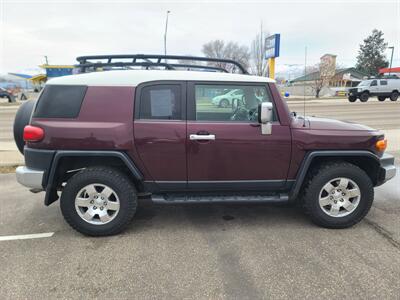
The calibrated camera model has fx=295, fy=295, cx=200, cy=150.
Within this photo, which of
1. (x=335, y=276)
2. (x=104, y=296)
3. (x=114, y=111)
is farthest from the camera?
(x=114, y=111)

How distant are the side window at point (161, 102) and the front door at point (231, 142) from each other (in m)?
0.14

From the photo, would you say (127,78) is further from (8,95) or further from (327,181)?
(8,95)

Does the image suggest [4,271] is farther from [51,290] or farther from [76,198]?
[76,198]

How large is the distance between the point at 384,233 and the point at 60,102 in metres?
3.87

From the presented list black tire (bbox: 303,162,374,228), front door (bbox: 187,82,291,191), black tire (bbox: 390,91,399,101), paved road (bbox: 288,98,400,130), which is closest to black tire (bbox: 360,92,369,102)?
black tire (bbox: 390,91,399,101)

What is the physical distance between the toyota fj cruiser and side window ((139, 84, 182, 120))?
0.04ft

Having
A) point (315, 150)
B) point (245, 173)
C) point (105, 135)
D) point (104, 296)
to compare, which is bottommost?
point (104, 296)

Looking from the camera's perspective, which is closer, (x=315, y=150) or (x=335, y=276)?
(x=335, y=276)

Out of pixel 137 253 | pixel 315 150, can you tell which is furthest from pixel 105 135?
pixel 315 150

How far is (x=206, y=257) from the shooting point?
2.90 m

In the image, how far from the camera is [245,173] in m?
3.38

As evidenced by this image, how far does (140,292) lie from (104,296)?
0.28 m

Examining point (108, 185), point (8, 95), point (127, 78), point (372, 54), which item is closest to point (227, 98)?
point (127, 78)

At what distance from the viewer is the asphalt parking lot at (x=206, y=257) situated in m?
2.43
